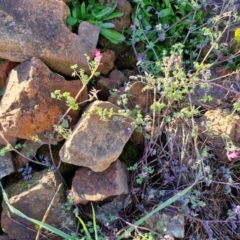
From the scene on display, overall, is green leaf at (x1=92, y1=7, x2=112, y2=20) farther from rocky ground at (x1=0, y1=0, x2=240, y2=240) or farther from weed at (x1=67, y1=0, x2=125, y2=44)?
rocky ground at (x1=0, y1=0, x2=240, y2=240)

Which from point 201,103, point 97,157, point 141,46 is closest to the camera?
point 97,157

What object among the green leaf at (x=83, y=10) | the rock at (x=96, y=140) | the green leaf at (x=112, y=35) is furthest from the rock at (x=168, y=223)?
the green leaf at (x=83, y=10)

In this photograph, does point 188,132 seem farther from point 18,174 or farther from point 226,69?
point 18,174

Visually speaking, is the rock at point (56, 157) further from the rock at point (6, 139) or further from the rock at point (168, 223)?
the rock at point (168, 223)

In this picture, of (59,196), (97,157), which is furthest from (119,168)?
(59,196)

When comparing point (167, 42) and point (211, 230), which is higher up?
point (167, 42)

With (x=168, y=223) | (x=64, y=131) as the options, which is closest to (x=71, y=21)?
(x=64, y=131)

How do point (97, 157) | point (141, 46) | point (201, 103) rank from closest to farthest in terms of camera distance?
point (97, 157) < point (201, 103) < point (141, 46)
